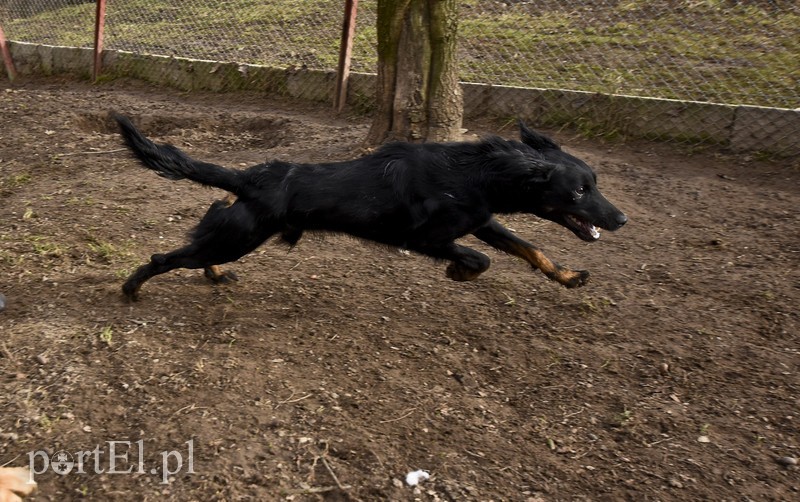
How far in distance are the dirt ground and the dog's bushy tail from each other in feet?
2.54

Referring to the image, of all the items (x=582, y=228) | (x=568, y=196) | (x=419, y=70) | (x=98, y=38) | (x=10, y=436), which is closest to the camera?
(x=10, y=436)

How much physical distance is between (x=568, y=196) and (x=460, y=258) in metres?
0.69

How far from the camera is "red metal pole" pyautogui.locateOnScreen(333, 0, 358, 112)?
8.53 m

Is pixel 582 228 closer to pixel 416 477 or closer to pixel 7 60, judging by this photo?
pixel 416 477

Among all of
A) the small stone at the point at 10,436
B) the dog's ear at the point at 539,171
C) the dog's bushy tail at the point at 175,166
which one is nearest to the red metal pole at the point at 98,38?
the dog's bushy tail at the point at 175,166

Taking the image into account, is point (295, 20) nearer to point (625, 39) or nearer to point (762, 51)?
point (625, 39)

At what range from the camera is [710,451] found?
10.4 ft

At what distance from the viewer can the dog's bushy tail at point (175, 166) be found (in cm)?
400

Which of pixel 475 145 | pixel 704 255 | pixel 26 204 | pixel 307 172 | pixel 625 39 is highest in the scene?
pixel 625 39

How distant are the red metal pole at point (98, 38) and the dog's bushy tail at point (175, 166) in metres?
7.87

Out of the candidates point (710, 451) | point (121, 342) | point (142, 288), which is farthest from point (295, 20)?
point (710, 451)

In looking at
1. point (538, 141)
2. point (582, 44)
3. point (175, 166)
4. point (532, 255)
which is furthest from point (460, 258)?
point (582, 44)

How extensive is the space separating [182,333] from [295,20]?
7.28 meters

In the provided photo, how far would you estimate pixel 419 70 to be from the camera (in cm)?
639
